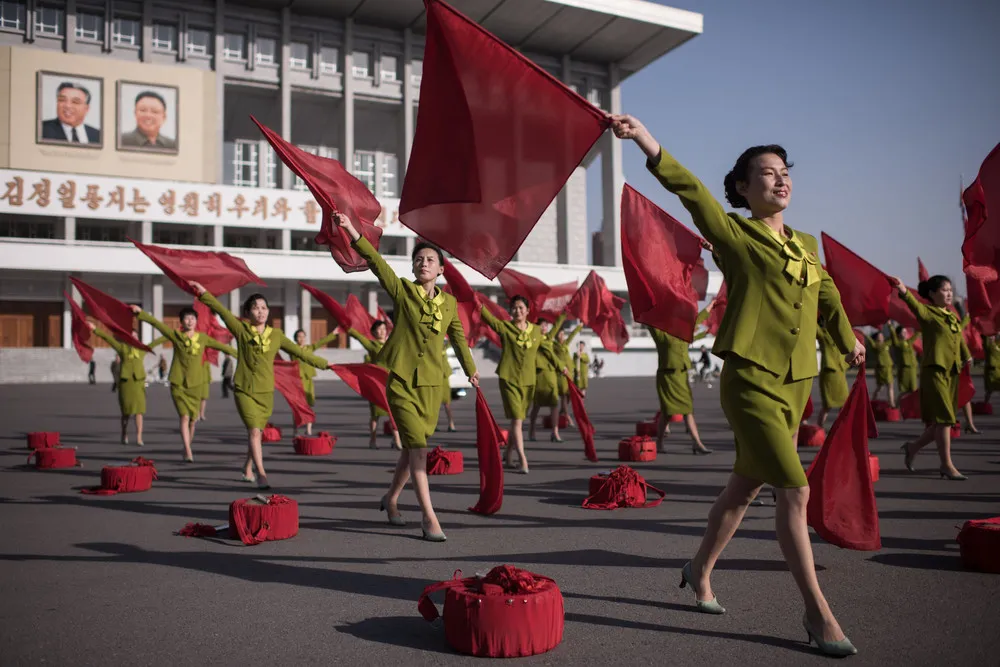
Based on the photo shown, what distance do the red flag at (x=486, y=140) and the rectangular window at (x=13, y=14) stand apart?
156 feet

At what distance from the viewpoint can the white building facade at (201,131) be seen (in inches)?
1672

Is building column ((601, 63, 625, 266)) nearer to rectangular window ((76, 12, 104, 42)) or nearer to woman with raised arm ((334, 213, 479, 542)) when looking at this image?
rectangular window ((76, 12, 104, 42))

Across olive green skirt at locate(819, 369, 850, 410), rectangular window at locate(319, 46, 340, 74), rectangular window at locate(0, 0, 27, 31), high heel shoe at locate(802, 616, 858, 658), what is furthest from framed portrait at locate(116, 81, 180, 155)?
high heel shoe at locate(802, 616, 858, 658)

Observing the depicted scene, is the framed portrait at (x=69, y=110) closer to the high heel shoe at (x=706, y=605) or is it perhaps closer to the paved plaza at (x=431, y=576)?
the paved plaza at (x=431, y=576)

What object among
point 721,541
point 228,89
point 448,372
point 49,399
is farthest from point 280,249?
point 721,541

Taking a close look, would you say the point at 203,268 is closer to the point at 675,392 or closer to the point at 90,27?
the point at 675,392

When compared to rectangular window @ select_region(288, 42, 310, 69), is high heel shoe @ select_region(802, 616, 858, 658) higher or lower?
lower

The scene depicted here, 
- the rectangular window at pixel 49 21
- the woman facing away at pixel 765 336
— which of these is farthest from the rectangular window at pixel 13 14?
the woman facing away at pixel 765 336

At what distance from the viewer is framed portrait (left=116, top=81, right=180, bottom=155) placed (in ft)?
145

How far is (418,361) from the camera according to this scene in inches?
237

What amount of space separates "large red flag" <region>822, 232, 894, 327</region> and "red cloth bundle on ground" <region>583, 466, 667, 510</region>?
8.37 ft

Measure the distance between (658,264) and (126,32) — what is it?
1876 inches

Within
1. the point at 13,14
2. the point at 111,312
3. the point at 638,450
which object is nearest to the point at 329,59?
the point at 13,14

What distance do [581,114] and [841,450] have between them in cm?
202
